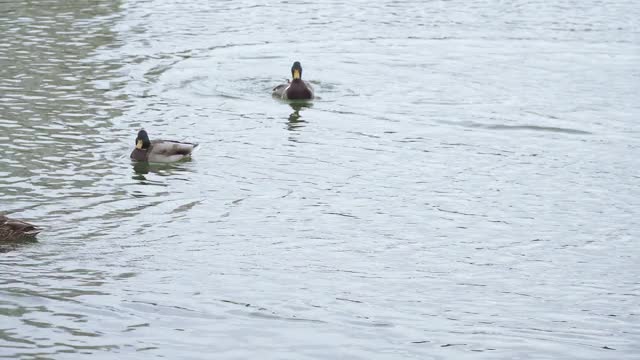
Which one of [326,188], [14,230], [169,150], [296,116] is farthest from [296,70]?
[14,230]

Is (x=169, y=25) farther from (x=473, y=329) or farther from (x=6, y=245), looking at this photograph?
(x=473, y=329)

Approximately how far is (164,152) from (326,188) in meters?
2.65

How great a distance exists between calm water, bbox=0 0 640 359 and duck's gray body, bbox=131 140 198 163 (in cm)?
18

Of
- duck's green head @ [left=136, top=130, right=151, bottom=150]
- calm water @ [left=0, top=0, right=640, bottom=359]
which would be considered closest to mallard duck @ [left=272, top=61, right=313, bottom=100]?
calm water @ [left=0, top=0, right=640, bottom=359]

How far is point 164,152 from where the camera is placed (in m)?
17.9

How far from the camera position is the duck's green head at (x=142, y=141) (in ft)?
59.1

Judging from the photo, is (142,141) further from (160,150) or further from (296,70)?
(296,70)

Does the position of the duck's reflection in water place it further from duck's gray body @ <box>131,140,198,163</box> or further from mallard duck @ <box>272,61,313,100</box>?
duck's gray body @ <box>131,140,198,163</box>

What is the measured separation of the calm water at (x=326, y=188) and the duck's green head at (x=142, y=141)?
1.18ft

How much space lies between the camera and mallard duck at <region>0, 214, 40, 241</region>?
1352cm

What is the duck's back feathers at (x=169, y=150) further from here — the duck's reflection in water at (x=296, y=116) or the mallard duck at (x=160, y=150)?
the duck's reflection in water at (x=296, y=116)

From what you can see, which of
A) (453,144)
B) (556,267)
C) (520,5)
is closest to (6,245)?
(556,267)

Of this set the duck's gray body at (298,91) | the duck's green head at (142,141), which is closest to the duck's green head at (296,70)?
the duck's gray body at (298,91)

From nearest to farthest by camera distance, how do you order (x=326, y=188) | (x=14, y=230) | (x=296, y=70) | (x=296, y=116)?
1. (x=14, y=230)
2. (x=326, y=188)
3. (x=296, y=116)
4. (x=296, y=70)
